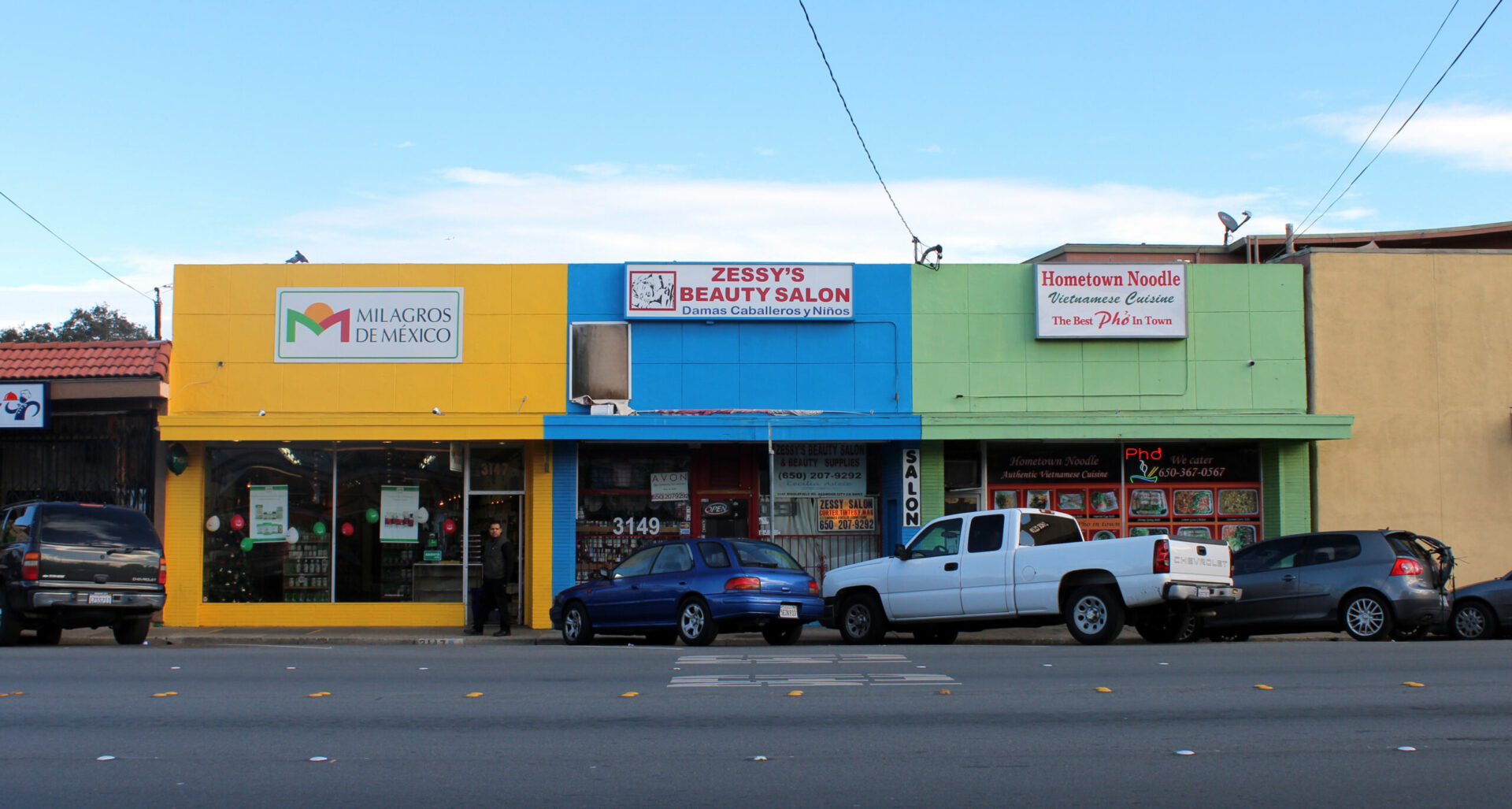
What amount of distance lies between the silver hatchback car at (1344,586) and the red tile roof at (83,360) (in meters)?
15.8

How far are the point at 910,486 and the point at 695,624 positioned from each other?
223 inches

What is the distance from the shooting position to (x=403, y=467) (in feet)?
67.5

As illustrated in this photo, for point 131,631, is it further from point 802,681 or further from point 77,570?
point 802,681

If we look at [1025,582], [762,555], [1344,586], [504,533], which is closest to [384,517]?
[504,533]

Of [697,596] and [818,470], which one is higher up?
[818,470]

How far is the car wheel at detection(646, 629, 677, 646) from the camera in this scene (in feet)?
54.2

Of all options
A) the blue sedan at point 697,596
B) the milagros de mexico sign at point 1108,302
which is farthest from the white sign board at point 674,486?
the milagros de mexico sign at point 1108,302

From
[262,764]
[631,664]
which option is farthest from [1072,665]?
[262,764]

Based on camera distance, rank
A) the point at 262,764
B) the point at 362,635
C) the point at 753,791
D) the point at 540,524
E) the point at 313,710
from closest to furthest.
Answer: the point at 753,791 < the point at 262,764 < the point at 313,710 < the point at 362,635 < the point at 540,524

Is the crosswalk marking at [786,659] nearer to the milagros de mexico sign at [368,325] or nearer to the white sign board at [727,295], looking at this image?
the white sign board at [727,295]

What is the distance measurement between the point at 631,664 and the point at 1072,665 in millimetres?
4150

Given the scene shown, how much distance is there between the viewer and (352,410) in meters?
20.4

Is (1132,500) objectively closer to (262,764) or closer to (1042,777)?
(1042,777)

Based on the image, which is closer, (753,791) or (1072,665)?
(753,791)
